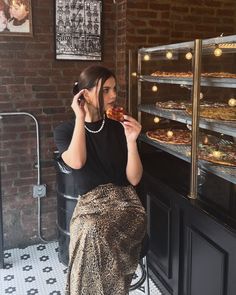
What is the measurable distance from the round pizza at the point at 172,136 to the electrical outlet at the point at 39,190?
1101 millimetres

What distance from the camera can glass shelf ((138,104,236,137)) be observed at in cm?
197

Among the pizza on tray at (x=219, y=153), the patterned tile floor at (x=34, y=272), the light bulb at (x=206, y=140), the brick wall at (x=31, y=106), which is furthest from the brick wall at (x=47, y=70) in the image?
the pizza on tray at (x=219, y=153)

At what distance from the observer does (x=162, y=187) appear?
2504 mm

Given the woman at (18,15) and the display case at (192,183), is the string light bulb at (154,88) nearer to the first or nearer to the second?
the display case at (192,183)

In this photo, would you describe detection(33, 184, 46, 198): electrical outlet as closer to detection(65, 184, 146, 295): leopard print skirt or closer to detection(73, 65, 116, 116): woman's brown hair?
detection(65, 184, 146, 295): leopard print skirt

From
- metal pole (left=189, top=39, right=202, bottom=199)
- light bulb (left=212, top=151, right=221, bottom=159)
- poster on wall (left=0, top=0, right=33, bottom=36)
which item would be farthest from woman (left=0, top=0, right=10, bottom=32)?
light bulb (left=212, top=151, right=221, bottom=159)

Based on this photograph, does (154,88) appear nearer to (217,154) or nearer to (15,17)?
(217,154)

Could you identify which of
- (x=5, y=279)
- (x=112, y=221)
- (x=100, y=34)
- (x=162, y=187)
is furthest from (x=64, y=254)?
(x=100, y=34)

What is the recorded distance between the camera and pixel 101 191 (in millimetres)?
2057

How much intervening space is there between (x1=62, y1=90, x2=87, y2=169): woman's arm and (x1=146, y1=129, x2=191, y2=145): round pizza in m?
0.89

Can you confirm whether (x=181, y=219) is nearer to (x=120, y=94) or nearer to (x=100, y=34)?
(x=120, y=94)

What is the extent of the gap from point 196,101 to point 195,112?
0.21 ft

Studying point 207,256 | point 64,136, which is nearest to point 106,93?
point 64,136

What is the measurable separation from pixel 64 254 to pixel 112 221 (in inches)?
53.7
